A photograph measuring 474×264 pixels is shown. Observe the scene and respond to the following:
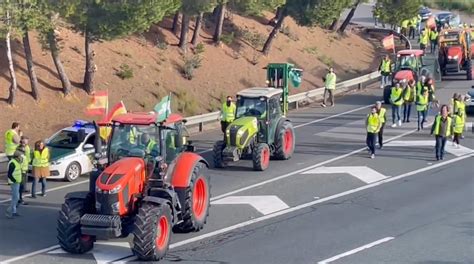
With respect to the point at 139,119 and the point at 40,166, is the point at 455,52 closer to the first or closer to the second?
the point at 40,166

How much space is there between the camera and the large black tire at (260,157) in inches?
1052

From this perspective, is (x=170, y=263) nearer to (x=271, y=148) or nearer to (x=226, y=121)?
(x=271, y=148)

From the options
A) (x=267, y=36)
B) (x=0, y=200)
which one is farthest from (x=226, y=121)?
(x=267, y=36)

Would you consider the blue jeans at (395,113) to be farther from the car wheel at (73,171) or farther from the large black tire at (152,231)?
the large black tire at (152,231)

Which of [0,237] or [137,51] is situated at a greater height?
[137,51]

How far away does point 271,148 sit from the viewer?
2814 centimetres

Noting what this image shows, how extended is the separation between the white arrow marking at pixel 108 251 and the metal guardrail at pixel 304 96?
45.0 ft

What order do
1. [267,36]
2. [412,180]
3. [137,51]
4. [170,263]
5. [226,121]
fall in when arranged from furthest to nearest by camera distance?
[267,36] < [137,51] < [226,121] < [412,180] < [170,263]

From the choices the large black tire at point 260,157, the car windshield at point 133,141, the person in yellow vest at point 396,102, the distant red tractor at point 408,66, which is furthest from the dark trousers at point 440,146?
the car windshield at point 133,141

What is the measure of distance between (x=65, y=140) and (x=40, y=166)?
11.9 ft

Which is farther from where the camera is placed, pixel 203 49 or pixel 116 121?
pixel 203 49

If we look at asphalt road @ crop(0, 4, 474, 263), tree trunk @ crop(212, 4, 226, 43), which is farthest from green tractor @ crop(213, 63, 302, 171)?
tree trunk @ crop(212, 4, 226, 43)

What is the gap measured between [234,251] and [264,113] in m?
9.03

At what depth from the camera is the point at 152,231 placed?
17844 mm
